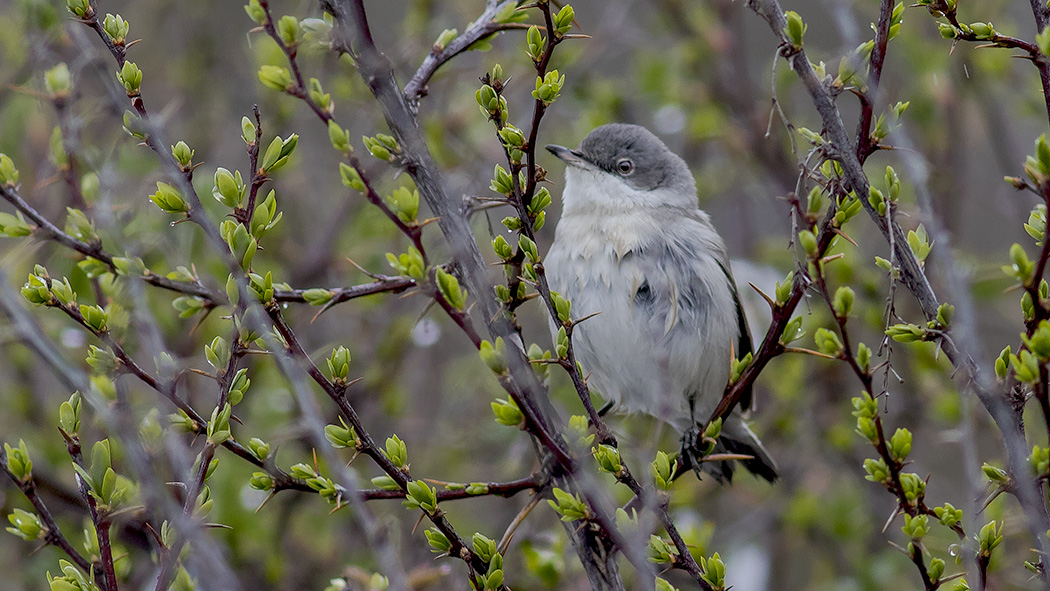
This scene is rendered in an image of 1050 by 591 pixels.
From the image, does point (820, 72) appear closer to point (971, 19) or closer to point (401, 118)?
point (401, 118)

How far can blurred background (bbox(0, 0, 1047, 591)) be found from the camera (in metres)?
3.85

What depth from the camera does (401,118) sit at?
222cm

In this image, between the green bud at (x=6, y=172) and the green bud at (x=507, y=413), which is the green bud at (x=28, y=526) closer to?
the green bud at (x=6, y=172)

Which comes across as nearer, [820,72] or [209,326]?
[820,72]

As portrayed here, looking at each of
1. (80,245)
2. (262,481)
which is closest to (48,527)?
(262,481)

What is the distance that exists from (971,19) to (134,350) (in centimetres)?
441

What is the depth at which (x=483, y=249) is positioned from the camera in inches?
195

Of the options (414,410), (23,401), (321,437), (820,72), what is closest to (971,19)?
(820,72)

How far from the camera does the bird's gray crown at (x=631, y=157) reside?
13.7ft

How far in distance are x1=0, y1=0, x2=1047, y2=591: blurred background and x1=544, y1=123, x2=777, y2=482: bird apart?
418mm

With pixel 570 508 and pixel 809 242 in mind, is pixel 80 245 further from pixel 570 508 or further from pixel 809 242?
pixel 809 242

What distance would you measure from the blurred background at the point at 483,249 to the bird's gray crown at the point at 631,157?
575mm

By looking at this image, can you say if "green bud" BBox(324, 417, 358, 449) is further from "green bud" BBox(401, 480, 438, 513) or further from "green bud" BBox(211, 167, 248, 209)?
"green bud" BBox(211, 167, 248, 209)

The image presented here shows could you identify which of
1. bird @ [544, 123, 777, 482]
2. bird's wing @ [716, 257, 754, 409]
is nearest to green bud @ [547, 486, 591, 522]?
bird @ [544, 123, 777, 482]
